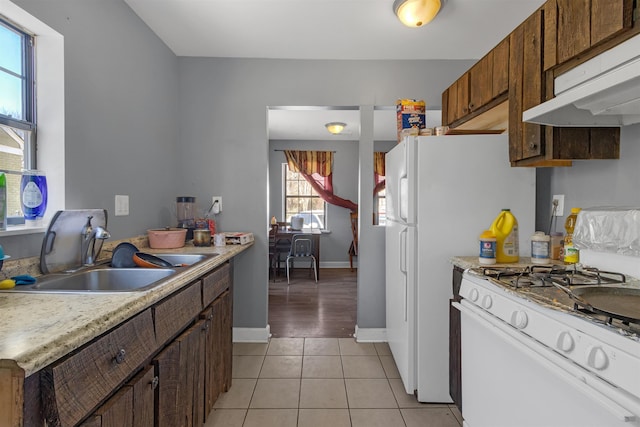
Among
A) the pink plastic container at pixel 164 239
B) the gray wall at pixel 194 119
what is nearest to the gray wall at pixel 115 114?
the gray wall at pixel 194 119

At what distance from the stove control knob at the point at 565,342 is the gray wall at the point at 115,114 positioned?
1.84m

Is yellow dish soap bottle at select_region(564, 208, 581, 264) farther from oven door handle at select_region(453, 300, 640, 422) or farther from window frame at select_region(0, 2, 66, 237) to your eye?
window frame at select_region(0, 2, 66, 237)

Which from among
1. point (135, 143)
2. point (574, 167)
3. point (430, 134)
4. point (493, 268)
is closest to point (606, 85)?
point (493, 268)

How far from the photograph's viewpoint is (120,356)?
88cm

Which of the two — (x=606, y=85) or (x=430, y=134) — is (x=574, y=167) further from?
(x=606, y=85)

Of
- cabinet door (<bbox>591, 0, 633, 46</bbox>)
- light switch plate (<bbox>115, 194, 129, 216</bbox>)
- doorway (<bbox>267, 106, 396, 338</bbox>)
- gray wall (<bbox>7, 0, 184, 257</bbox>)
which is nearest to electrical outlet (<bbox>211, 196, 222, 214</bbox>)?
gray wall (<bbox>7, 0, 184, 257</bbox>)

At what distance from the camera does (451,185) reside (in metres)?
1.79

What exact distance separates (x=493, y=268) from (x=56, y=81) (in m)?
2.12

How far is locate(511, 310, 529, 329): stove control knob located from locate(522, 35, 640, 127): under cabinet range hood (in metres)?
0.68

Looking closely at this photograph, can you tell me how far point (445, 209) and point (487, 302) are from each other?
68 cm

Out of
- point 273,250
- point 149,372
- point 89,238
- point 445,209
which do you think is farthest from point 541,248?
point 273,250

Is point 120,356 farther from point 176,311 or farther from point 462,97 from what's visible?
point 462,97

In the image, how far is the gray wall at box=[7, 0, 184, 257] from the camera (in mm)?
1511

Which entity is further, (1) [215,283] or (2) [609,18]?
(1) [215,283]
